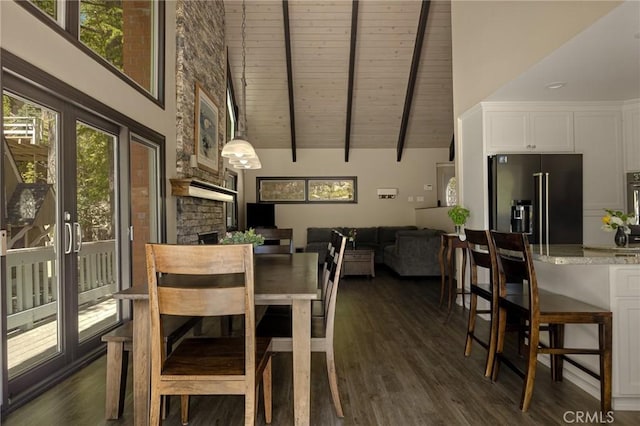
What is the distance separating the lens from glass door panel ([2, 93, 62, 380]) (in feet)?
6.70

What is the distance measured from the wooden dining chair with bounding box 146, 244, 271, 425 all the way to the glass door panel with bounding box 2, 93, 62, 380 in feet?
3.85

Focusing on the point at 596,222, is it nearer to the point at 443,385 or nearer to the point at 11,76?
the point at 443,385

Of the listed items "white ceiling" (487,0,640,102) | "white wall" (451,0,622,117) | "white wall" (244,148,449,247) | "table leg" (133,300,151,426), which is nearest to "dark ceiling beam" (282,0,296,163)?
"white wall" (244,148,449,247)

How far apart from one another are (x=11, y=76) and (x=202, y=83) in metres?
2.96

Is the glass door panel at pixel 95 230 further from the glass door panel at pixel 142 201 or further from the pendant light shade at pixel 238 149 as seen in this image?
the pendant light shade at pixel 238 149

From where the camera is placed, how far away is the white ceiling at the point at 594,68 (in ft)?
7.21

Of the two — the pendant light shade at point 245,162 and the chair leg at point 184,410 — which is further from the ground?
the pendant light shade at point 245,162

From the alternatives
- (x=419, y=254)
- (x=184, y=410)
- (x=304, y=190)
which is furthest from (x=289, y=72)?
(x=184, y=410)

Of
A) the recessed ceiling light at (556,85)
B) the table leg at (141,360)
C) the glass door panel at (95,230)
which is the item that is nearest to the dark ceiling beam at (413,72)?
the recessed ceiling light at (556,85)

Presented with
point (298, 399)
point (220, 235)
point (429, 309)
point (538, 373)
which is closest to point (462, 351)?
point (538, 373)

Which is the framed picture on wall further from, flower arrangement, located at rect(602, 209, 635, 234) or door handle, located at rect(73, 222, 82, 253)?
flower arrangement, located at rect(602, 209, 635, 234)

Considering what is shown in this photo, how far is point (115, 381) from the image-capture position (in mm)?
1858

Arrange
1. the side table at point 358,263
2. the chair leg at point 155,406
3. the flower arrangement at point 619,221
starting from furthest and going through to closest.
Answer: the side table at point 358,263, the flower arrangement at point 619,221, the chair leg at point 155,406

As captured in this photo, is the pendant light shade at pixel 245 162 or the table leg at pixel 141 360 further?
the pendant light shade at pixel 245 162
